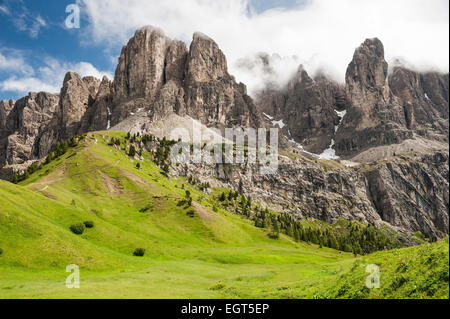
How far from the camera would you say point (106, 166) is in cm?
17562

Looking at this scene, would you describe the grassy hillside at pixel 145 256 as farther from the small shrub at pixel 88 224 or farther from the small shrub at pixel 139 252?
the small shrub at pixel 139 252

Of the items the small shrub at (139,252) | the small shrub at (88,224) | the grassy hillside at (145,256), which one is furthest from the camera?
the small shrub at (88,224)

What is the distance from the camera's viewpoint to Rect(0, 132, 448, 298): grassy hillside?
90.8 ft

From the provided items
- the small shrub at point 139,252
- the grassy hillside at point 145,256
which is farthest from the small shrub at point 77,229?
the small shrub at point 139,252

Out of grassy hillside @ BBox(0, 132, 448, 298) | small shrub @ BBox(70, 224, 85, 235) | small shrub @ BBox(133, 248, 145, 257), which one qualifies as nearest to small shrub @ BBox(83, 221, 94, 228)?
grassy hillside @ BBox(0, 132, 448, 298)

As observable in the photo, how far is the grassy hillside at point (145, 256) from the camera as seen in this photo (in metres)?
27.7

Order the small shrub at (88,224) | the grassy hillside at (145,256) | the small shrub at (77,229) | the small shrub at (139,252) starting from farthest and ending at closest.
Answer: the small shrub at (88,224), the small shrub at (139,252), the small shrub at (77,229), the grassy hillside at (145,256)

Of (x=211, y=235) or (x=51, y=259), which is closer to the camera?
(x=51, y=259)

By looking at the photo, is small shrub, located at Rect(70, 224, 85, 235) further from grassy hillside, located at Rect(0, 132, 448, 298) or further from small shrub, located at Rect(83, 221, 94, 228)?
small shrub, located at Rect(83, 221, 94, 228)
